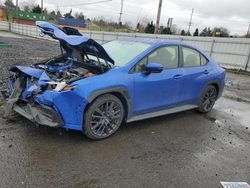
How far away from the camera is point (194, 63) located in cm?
540

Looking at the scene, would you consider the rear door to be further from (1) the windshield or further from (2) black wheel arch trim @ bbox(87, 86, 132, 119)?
(2) black wheel arch trim @ bbox(87, 86, 132, 119)

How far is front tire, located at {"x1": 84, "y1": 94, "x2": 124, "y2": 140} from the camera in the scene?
3.77 m

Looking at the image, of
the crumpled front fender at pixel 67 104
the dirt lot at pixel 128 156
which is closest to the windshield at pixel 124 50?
the crumpled front fender at pixel 67 104

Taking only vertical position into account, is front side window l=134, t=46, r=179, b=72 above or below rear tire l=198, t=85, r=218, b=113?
above

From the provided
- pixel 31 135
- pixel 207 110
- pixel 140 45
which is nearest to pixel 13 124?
pixel 31 135

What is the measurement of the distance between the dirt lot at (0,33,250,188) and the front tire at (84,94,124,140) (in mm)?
153

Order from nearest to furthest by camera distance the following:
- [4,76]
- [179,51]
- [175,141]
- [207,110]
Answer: [175,141], [179,51], [207,110], [4,76]

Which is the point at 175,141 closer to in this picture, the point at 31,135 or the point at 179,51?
the point at 179,51

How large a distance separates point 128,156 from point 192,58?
2.87 m

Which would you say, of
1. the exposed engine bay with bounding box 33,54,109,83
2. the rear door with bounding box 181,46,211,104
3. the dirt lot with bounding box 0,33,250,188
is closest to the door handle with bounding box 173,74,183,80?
the rear door with bounding box 181,46,211,104

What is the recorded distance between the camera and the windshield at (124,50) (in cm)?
439

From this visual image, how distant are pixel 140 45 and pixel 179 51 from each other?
90 cm

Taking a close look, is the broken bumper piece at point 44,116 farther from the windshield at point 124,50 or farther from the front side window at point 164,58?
the front side window at point 164,58

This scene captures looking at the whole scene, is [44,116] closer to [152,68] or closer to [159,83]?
[152,68]
